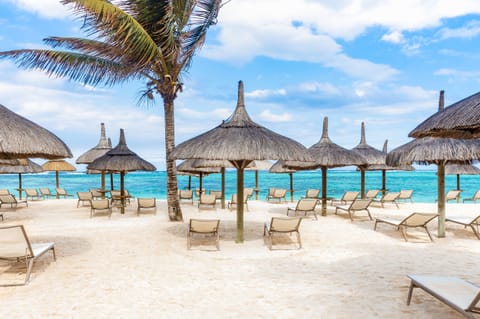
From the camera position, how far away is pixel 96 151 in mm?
14945

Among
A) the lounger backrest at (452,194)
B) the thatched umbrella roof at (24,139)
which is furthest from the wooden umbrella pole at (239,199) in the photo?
the lounger backrest at (452,194)

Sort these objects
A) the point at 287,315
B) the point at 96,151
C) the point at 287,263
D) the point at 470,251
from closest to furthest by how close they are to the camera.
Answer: the point at 287,315 < the point at 287,263 < the point at 470,251 < the point at 96,151

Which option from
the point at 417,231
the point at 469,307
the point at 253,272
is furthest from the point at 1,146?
the point at 417,231

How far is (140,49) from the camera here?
26.2 ft

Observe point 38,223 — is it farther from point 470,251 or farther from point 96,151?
point 470,251

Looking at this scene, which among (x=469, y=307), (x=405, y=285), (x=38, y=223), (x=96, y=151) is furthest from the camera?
(x=96, y=151)

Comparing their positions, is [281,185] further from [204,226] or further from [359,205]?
[204,226]

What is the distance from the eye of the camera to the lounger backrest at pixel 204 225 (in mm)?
6293

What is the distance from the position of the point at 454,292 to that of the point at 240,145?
400cm

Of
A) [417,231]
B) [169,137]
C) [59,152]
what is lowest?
[417,231]

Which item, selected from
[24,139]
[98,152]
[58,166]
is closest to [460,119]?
[24,139]

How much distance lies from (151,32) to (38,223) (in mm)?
6503

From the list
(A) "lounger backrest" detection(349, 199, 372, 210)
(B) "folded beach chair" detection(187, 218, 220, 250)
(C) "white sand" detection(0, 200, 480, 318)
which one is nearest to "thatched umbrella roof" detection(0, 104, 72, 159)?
(C) "white sand" detection(0, 200, 480, 318)

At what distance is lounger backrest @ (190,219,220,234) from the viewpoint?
629 centimetres
